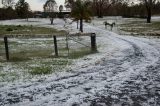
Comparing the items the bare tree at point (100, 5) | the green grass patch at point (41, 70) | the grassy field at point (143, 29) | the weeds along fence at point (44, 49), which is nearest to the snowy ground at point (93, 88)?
the green grass patch at point (41, 70)

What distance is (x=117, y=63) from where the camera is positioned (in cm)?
1399

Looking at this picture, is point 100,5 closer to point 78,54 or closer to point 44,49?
point 44,49

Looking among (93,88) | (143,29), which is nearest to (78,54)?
(93,88)

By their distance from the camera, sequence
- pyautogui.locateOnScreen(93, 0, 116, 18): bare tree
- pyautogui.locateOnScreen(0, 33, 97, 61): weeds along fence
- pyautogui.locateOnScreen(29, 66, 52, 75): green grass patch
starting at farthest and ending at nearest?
pyautogui.locateOnScreen(93, 0, 116, 18): bare tree < pyautogui.locateOnScreen(0, 33, 97, 61): weeds along fence < pyautogui.locateOnScreen(29, 66, 52, 75): green grass patch

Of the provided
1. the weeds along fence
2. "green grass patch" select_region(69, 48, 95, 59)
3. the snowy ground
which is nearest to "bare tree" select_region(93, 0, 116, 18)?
the weeds along fence

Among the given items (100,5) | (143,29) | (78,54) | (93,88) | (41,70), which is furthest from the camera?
(100,5)

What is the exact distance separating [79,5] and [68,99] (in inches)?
1328

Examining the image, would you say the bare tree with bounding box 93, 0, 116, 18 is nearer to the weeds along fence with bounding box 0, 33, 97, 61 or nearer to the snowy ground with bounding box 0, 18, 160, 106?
the weeds along fence with bounding box 0, 33, 97, 61

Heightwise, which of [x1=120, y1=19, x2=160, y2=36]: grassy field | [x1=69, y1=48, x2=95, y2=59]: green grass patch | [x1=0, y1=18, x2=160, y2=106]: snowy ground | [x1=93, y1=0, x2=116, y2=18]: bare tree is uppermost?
[x1=93, y1=0, x2=116, y2=18]: bare tree

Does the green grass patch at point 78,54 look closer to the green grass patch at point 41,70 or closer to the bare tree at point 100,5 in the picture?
the green grass patch at point 41,70

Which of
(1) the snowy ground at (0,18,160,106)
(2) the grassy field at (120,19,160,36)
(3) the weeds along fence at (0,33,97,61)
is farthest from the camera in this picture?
(2) the grassy field at (120,19,160,36)

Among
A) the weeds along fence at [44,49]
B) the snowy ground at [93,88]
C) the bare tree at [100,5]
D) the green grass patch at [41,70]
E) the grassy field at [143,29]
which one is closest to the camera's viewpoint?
the snowy ground at [93,88]

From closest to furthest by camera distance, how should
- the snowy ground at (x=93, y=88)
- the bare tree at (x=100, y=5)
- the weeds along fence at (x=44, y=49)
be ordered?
the snowy ground at (x=93, y=88)
the weeds along fence at (x=44, y=49)
the bare tree at (x=100, y=5)

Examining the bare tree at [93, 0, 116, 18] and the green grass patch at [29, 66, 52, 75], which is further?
the bare tree at [93, 0, 116, 18]
